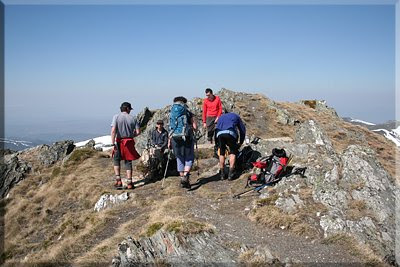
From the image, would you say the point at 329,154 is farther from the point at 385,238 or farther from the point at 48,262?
the point at 48,262

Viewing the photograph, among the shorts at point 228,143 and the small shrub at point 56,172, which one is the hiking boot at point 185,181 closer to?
the shorts at point 228,143

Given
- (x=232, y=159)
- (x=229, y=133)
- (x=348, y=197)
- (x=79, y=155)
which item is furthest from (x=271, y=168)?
(x=79, y=155)

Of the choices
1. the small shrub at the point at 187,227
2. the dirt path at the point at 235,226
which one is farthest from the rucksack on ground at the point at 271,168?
the small shrub at the point at 187,227

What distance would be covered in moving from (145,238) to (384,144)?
119ft

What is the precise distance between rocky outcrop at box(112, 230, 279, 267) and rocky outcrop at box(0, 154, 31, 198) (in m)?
17.0

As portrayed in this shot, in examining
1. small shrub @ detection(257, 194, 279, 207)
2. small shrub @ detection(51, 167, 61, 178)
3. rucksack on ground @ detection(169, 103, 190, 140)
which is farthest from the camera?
small shrub @ detection(51, 167, 61, 178)

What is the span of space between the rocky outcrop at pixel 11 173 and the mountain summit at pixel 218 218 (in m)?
2.55

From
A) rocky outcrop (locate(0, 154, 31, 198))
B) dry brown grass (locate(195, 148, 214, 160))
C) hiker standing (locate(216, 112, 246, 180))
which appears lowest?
rocky outcrop (locate(0, 154, 31, 198))

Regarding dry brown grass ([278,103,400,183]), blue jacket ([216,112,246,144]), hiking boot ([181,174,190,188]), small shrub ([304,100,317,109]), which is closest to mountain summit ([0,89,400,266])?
hiking boot ([181,174,190,188])

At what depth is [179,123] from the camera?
1310 cm

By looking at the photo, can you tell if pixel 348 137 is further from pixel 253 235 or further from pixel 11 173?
pixel 11 173

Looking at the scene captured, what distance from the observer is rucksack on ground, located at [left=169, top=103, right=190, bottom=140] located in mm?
13023

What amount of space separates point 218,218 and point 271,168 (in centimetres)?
369

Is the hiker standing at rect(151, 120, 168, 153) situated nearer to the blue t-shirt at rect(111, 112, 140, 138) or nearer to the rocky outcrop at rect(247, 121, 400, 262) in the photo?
the blue t-shirt at rect(111, 112, 140, 138)
